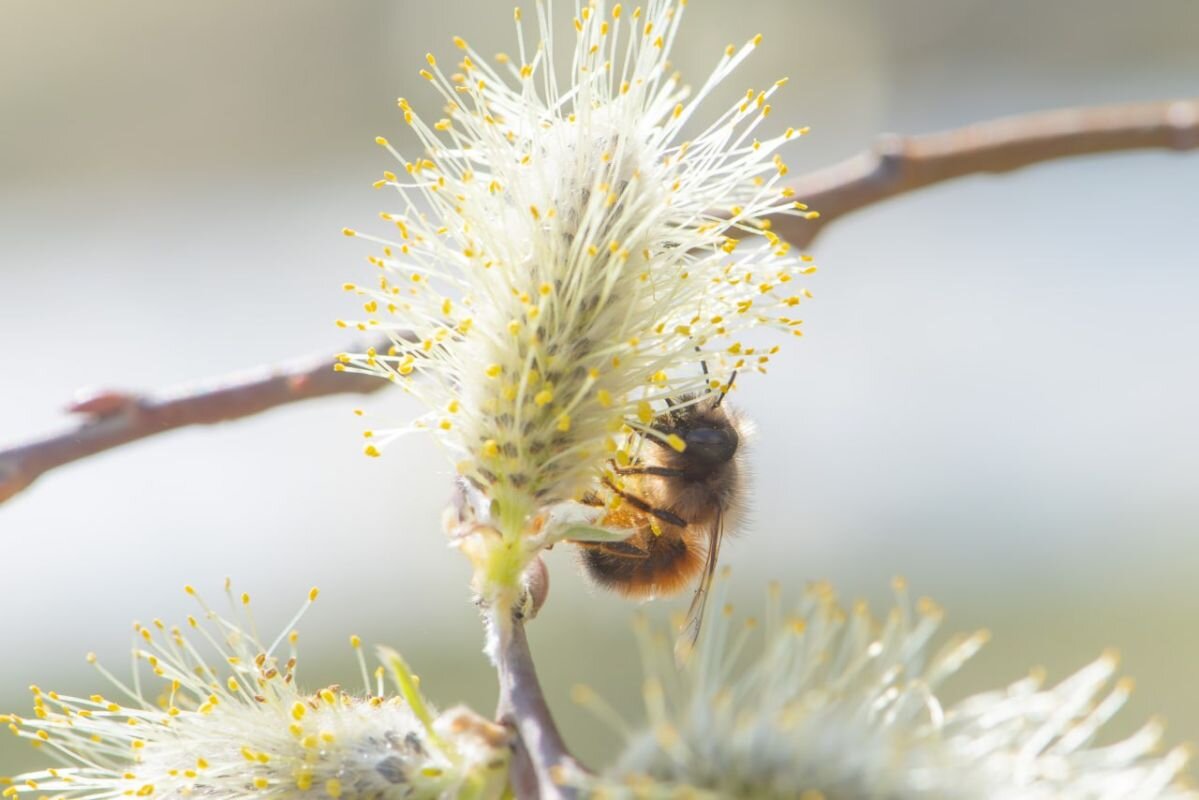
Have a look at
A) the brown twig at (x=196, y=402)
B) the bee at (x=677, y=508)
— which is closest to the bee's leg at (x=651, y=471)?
the bee at (x=677, y=508)

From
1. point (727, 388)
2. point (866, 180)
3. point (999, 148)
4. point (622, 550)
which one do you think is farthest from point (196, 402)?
point (999, 148)

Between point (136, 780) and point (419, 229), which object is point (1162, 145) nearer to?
point (419, 229)

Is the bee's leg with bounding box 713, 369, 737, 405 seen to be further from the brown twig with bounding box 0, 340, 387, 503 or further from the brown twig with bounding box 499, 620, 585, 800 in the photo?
the brown twig with bounding box 0, 340, 387, 503

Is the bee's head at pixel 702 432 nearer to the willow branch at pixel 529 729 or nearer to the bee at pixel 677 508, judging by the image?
the bee at pixel 677 508

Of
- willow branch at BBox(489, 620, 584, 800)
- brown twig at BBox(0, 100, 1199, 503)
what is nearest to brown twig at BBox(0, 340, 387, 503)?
brown twig at BBox(0, 100, 1199, 503)

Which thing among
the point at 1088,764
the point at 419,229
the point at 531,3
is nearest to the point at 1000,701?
the point at 1088,764
